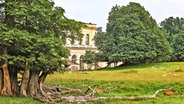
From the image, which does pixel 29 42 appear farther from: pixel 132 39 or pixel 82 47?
pixel 82 47

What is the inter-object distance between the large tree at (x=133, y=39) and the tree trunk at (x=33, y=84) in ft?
104

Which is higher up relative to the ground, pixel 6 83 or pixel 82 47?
pixel 82 47

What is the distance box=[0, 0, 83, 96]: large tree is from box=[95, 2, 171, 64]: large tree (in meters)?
31.5

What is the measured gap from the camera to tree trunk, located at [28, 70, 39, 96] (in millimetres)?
22672

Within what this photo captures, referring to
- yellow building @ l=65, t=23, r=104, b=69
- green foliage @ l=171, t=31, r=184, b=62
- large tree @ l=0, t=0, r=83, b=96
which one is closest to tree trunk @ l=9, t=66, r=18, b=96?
large tree @ l=0, t=0, r=83, b=96

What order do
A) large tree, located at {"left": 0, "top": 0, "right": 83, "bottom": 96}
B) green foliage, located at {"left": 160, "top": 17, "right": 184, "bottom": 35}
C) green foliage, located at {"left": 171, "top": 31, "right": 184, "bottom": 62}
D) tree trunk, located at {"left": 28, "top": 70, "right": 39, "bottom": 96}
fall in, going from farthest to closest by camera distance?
green foliage, located at {"left": 160, "top": 17, "right": 184, "bottom": 35}, green foliage, located at {"left": 171, "top": 31, "right": 184, "bottom": 62}, tree trunk, located at {"left": 28, "top": 70, "right": 39, "bottom": 96}, large tree, located at {"left": 0, "top": 0, "right": 83, "bottom": 96}

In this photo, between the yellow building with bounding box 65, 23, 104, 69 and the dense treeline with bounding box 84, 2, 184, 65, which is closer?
the dense treeline with bounding box 84, 2, 184, 65

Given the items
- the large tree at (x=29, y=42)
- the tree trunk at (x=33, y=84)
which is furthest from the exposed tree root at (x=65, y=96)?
the large tree at (x=29, y=42)

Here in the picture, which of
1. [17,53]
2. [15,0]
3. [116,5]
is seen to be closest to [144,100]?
[17,53]

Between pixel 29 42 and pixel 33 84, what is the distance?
2.92 metres

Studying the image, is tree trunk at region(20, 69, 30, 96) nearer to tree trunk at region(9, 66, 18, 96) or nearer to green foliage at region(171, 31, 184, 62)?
tree trunk at region(9, 66, 18, 96)

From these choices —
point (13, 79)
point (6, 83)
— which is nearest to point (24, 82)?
point (13, 79)

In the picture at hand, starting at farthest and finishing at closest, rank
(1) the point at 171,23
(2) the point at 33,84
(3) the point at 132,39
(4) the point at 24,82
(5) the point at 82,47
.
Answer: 1. (1) the point at 171,23
2. (5) the point at 82,47
3. (3) the point at 132,39
4. (2) the point at 33,84
5. (4) the point at 24,82

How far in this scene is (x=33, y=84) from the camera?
2275 centimetres
